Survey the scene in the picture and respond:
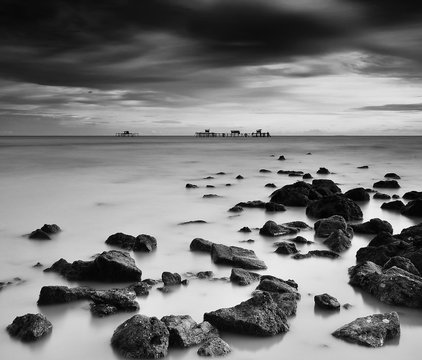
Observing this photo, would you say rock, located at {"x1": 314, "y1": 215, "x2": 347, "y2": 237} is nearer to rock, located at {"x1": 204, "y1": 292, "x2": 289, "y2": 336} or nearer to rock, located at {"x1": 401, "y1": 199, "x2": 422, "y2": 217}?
rock, located at {"x1": 401, "y1": 199, "x2": 422, "y2": 217}

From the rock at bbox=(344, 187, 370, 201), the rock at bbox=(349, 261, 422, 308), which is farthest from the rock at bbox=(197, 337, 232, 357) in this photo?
the rock at bbox=(344, 187, 370, 201)

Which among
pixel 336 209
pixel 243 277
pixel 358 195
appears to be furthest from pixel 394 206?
pixel 243 277

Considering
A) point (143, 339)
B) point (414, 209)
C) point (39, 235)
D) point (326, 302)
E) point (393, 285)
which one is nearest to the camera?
point (143, 339)

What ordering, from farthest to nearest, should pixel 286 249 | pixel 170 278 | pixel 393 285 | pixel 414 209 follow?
pixel 414 209
pixel 286 249
pixel 170 278
pixel 393 285

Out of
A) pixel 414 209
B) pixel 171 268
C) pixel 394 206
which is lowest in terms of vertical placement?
pixel 171 268

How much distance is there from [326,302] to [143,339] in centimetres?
214

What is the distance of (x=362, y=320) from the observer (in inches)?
179

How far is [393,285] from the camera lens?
534 centimetres

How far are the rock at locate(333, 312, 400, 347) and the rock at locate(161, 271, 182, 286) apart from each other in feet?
6.99

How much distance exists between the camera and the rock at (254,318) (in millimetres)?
4430

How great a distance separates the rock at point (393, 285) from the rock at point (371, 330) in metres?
0.68

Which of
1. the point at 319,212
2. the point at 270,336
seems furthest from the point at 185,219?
the point at 270,336

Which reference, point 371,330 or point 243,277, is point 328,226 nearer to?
point 243,277

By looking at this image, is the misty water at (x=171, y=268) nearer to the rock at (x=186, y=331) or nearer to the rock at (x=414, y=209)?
the rock at (x=186, y=331)
